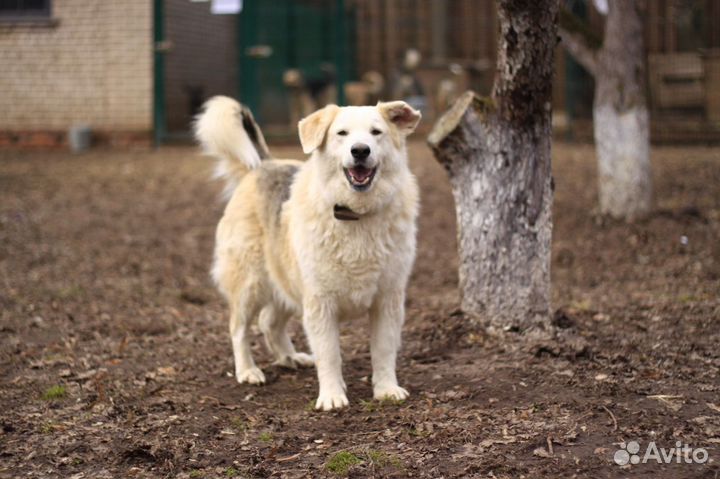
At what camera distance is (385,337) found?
4.82 metres

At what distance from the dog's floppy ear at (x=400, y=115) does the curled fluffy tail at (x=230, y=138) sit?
1154mm

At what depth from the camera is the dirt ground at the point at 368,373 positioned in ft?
13.0

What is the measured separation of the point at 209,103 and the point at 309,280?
1698mm

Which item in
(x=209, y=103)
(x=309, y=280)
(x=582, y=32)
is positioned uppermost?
(x=582, y=32)

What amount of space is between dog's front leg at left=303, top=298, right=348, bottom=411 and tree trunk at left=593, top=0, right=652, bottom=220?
498 cm

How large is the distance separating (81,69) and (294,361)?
11903 mm

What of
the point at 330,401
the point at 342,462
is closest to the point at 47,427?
the point at 330,401

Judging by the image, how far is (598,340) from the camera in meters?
5.43

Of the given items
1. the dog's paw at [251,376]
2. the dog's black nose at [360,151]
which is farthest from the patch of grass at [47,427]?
the dog's black nose at [360,151]

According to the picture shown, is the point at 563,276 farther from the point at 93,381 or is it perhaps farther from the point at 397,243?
the point at 93,381

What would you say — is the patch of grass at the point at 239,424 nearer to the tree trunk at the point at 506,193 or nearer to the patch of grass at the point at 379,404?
the patch of grass at the point at 379,404

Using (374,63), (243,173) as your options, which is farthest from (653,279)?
(374,63)

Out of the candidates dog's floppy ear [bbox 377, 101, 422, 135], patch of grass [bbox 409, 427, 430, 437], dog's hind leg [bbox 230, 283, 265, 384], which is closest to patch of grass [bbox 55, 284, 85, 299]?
dog's hind leg [bbox 230, 283, 265, 384]

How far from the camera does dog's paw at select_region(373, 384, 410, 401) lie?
4699 millimetres
